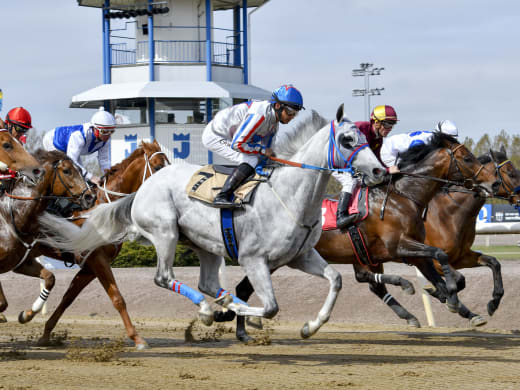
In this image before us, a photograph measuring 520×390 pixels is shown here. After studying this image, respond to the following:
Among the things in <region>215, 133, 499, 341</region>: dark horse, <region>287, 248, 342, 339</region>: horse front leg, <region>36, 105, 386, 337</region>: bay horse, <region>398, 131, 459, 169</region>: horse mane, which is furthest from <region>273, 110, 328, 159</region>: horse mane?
<region>398, 131, 459, 169</region>: horse mane

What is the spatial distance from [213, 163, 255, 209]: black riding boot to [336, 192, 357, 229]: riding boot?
198cm

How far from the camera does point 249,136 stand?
6.05 meters

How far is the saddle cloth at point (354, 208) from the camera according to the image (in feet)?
25.8

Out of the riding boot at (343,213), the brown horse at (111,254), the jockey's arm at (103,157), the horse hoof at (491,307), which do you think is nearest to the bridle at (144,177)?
the brown horse at (111,254)

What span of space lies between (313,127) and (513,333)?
351 centimetres

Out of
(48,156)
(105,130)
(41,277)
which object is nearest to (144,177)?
(105,130)

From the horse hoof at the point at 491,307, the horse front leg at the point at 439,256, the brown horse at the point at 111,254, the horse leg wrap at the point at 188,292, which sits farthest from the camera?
the horse hoof at the point at 491,307

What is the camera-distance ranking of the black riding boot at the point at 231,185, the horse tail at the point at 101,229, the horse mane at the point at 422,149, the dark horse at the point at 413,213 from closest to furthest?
the black riding boot at the point at 231,185 < the horse tail at the point at 101,229 < the dark horse at the point at 413,213 < the horse mane at the point at 422,149

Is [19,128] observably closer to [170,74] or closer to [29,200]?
[29,200]

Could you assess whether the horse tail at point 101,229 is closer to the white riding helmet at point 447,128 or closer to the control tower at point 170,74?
the white riding helmet at point 447,128

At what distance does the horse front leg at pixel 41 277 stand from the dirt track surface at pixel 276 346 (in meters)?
0.26

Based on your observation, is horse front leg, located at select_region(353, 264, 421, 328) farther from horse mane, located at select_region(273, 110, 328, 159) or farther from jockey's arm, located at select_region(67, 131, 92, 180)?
jockey's arm, located at select_region(67, 131, 92, 180)

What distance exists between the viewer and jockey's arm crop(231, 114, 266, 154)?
604 cm

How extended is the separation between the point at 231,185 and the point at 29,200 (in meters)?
1.70
